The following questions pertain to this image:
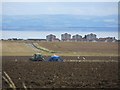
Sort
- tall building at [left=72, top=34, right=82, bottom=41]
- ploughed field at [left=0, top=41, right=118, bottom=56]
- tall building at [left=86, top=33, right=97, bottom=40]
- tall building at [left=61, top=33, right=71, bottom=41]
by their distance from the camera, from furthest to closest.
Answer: tall building at [left=61, top=33, right=71, bottom=41] → tall building at [left=72, top=34, right=82, bottom=41] → tall building at [left=86, top=33, right=97, bottom=40] → ploughed field at [left=0, top=41, right=118, bottom=56]

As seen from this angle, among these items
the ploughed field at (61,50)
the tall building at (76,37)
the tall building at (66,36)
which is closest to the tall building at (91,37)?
the tall building at (76,37)

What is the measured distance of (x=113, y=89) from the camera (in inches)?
501

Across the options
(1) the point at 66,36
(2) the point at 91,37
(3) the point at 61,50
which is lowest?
(3) the point at 61,50

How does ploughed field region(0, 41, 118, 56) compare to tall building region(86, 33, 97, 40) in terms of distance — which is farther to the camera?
tall building region(86, 33, 97, 40)

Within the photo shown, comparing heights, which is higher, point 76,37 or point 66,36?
point 66,36

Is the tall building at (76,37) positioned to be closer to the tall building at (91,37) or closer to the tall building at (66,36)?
the tall building at (66,36)

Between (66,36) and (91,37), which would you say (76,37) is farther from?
(91,37)

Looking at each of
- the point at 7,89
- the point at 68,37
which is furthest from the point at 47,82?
the point at 68,37

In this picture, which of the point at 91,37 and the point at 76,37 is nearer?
the point at 91,37

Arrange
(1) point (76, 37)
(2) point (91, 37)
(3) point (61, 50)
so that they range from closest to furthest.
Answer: (3) point (61, 50)
(2) point (91, 37)
(1) point (76, 37)

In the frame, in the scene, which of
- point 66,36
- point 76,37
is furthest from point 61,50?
point 66,36

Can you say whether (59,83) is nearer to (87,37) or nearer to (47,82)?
(47,82)

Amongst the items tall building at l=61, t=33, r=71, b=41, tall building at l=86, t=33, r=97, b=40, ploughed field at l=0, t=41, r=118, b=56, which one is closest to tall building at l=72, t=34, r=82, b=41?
tall building at l=61, t=33, r=71, b=41

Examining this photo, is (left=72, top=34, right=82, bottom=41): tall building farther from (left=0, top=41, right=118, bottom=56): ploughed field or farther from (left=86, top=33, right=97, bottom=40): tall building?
(left=0, top=41, right=118, bottom=56): ploughed field
